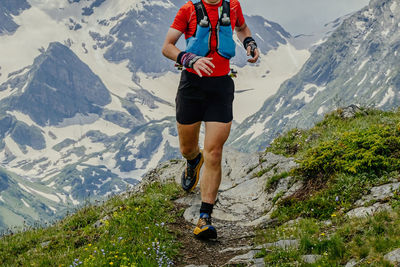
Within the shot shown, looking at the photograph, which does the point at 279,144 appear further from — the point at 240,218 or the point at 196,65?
the point at 196,65

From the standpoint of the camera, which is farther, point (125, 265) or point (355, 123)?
point (355, 123)

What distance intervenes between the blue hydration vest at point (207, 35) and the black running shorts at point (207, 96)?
0.47m

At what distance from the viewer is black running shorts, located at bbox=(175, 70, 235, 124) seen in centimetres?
753

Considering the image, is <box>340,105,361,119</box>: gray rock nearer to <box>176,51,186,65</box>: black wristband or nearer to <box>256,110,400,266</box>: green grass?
<box>256,110,400,266</box>: green grass

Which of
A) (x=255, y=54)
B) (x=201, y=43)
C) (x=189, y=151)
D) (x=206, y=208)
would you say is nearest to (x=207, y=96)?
(x=201, y=43)

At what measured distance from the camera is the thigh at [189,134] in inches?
319

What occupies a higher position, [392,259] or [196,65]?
[196,65]

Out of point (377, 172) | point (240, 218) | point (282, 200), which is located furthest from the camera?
point (240, 218)

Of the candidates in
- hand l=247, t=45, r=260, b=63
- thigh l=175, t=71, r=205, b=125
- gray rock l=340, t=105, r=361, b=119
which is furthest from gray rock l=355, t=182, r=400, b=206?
gray rock l=340, t=105, r=361, b=119

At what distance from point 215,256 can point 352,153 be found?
324cm

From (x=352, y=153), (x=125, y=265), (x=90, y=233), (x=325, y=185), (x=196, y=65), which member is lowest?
(x=90, y=233)

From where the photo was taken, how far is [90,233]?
7.84 m

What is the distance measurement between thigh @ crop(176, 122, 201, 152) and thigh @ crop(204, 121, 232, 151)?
52 centimetres

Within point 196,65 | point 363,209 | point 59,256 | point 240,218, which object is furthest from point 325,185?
point 59,256
